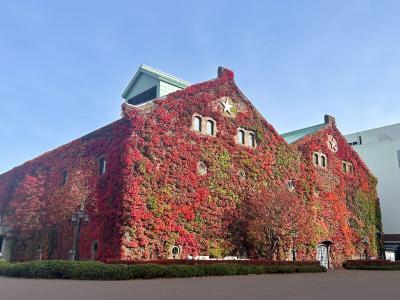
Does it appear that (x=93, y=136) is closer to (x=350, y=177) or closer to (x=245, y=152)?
(x=245, y=152)

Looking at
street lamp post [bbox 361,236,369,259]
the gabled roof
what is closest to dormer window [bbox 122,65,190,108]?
the gabled roof

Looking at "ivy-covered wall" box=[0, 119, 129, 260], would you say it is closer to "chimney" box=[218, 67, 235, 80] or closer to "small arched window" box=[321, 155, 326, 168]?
"chimney" box=[218, 67, 235, 80]

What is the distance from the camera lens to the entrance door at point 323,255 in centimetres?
3494

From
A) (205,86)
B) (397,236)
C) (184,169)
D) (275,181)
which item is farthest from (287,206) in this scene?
(397,236)

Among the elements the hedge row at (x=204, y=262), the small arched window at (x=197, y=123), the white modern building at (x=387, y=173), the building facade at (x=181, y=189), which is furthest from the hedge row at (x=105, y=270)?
the white modern building at (x=387, y=173)

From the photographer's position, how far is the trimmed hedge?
1239 inches

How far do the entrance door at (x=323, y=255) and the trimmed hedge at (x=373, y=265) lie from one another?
163 centimetres

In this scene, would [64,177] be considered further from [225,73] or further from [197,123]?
[225,73]

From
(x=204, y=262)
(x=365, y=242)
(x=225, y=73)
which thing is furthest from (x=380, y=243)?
(x=204, y=262)

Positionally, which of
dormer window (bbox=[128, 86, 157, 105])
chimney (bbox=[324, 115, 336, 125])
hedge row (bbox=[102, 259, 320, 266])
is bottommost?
hedge row (bbox=[102, 259, 320, 266])

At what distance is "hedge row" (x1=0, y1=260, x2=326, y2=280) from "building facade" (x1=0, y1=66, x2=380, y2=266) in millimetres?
5661

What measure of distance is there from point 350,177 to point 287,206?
54.0 feet

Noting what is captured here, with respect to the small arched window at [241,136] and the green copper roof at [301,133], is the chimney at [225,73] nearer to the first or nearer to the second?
the small arched window at [241,136]

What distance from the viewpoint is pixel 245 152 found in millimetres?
31797
